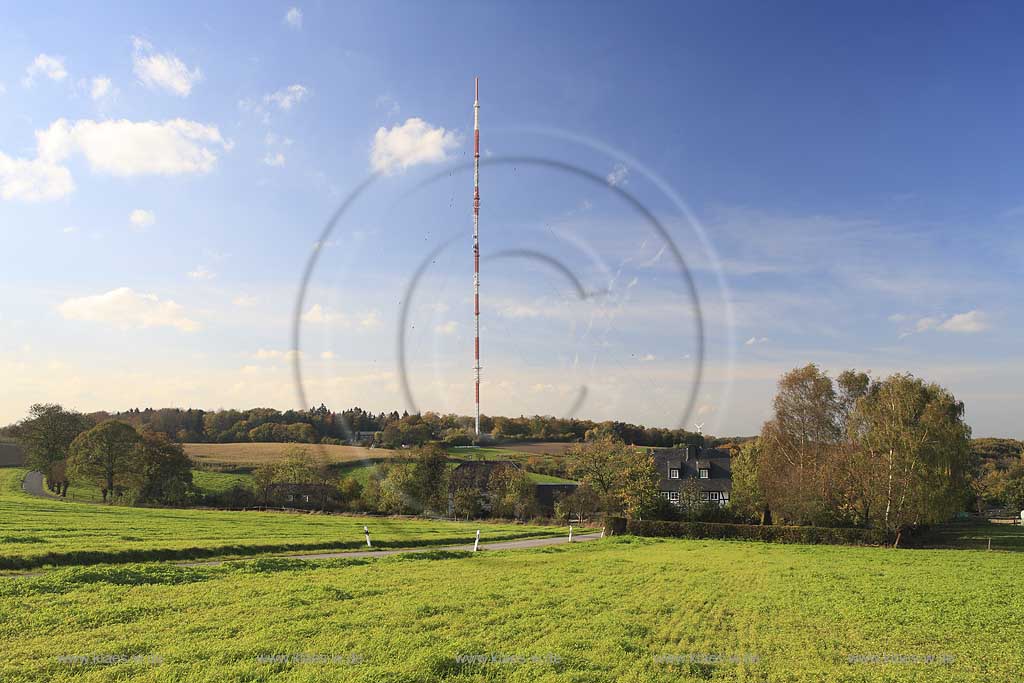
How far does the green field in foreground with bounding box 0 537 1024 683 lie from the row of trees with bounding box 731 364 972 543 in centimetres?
2129

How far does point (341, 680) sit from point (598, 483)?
56157 mm

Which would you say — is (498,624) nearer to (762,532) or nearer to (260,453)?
(762,532)

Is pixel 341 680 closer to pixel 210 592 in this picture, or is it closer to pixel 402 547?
pixel 210 592

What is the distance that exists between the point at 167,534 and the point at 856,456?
47.7m

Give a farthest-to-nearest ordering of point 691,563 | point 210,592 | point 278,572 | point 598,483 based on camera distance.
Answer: point 598,483 → point 691,563 → point 278,572 → point 210,592

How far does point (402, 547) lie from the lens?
116 feet

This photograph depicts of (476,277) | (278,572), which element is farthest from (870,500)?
(278,572)

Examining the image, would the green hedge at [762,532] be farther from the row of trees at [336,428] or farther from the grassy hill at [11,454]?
the grassy hill at [11,454]

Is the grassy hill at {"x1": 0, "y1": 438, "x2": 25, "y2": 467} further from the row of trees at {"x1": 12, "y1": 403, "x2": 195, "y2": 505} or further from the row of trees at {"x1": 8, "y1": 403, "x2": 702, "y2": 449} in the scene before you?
the row of trees at {"x1": 12, "y1": 403, "x2": 195, "y2": 505}

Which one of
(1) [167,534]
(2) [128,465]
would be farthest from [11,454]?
(1) [167,534]

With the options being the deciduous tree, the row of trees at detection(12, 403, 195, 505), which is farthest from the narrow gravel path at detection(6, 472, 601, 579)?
the deciduous tree

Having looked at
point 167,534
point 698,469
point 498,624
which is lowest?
point 167,534

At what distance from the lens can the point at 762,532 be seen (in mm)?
49156

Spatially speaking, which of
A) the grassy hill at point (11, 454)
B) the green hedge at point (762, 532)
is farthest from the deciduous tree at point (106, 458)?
the green hedge at point (762, 532)
